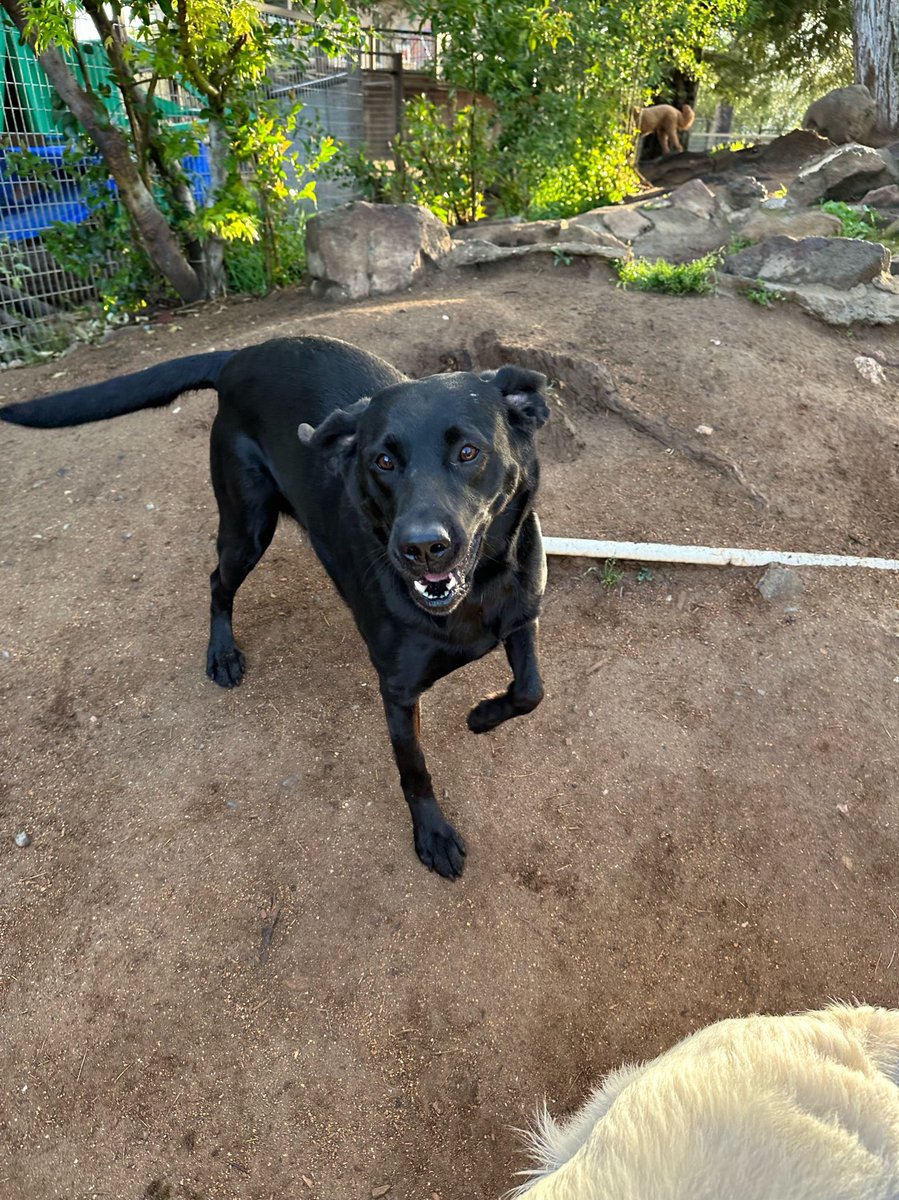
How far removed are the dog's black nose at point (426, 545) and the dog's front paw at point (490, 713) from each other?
73cm

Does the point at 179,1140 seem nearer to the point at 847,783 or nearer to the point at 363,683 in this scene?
the point at 363,683

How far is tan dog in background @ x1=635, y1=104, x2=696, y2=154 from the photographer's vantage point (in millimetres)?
13484

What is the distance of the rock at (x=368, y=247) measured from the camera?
5.68 m

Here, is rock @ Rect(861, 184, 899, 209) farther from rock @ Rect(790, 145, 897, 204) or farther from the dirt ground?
the dirt ground

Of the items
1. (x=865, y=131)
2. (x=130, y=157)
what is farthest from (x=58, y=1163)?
(x=865, y=131)

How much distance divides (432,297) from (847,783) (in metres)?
4.05

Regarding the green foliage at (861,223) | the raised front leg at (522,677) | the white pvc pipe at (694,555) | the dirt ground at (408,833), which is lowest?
the dirt ground at (408,833)

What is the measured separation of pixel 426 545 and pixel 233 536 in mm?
1336

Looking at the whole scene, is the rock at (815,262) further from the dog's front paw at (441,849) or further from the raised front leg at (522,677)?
the dog's front paw at (441,849)

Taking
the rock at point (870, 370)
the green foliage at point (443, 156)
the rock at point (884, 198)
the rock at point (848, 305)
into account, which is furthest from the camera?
the green foliage at point (443, 156)

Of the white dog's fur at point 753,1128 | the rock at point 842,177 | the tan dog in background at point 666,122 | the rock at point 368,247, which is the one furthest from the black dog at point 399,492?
the tan dog in background at point 666,122

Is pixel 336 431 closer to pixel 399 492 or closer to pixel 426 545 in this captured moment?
pixel 399 492

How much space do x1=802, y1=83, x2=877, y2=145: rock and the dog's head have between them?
9.85m

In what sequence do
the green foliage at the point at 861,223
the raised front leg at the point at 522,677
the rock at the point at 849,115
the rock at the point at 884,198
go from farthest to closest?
the rock at the point at 849,115 < the rock at the point at 884,198 < the green foliage at the point at 861,223 < the raised front leg at the point at 522,677
